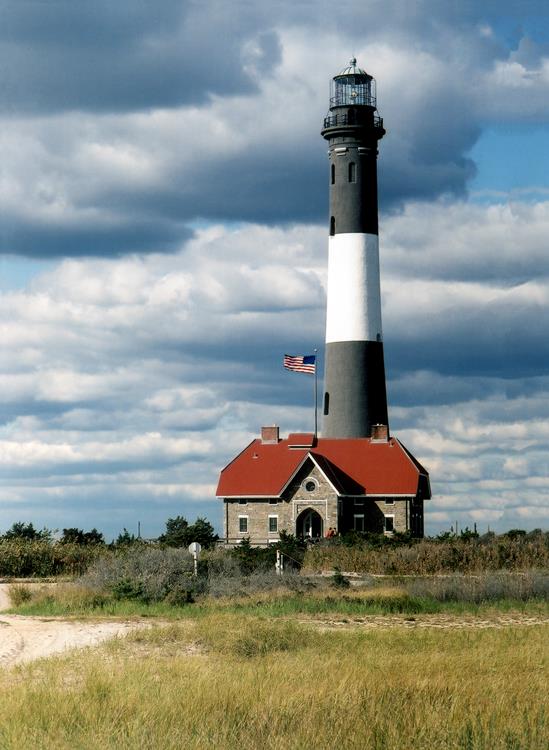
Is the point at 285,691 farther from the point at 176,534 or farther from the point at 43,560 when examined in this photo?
the point at 176,534

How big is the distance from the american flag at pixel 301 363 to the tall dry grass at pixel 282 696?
35734 millimetres

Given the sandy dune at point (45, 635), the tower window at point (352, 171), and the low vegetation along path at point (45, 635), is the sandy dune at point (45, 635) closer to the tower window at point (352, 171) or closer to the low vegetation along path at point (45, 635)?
the low vegetation along path at point (45, 635)

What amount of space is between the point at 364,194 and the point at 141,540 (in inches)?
715

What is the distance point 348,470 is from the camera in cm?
5738

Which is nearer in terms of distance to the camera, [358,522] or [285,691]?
[285,691]

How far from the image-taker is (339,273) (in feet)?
180

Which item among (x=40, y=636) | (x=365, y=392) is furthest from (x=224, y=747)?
(x=365, y=392)

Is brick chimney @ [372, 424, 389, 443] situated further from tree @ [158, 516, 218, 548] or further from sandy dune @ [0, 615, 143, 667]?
sandy dune @ [0, 615, 143, 667]

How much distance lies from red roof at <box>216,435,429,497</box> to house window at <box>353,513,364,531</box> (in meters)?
1.04

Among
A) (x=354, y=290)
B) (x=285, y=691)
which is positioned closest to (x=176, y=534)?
(x=354, y=290)

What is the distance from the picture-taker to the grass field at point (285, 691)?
12.5 m

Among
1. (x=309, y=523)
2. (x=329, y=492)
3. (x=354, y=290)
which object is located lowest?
(x=309, y=523)

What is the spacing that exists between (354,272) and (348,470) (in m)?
9.40

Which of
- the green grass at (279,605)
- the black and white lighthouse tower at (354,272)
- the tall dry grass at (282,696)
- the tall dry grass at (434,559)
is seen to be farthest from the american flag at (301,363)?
the tall dry grass at (282,696)
